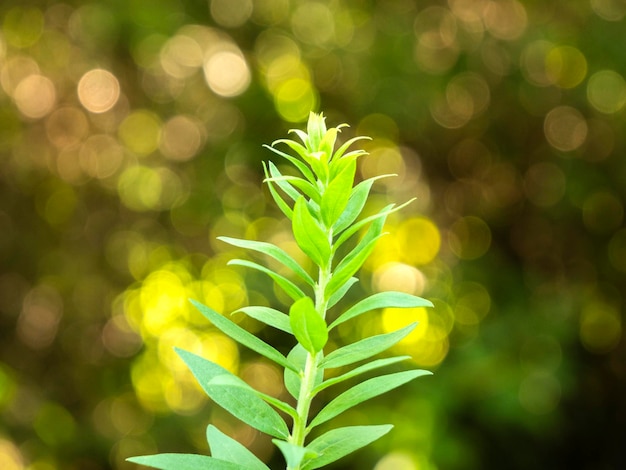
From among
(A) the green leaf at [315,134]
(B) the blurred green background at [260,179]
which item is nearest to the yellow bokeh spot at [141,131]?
(B) the blurred green background at [260,179]

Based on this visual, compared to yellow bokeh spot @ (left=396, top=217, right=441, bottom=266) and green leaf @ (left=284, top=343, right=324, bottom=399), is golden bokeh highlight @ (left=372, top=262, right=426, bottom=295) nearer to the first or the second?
yellow bokeh spot @ (left=396, top=217, right=441, bottom=266)

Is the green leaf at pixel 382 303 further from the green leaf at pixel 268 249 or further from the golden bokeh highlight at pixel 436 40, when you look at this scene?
the golden bokeh highlight at pixel 436 40

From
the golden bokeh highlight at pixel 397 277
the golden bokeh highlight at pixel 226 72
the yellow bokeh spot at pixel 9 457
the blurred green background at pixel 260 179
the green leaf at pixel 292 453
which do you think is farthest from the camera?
the golden bokeh highlight at pixel 226 72

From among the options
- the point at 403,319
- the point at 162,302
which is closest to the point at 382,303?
the point at 403,319

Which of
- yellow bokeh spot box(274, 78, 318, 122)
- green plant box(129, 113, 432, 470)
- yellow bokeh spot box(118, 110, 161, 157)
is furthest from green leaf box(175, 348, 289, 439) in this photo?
yellow bokeh spot box(118, 110, 161, 157)

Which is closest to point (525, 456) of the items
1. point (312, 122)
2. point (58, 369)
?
point (58, 369)

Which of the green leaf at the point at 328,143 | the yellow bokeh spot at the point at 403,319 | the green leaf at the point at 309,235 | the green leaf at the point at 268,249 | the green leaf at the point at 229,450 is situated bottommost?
the yellow bokeh spot at the point at 403,319
